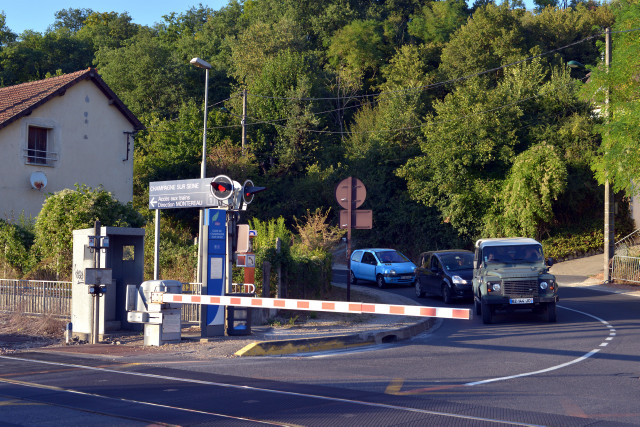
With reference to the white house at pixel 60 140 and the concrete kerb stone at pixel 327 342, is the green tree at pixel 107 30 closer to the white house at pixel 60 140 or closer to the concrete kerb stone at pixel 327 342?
the white house at pixel 60 140

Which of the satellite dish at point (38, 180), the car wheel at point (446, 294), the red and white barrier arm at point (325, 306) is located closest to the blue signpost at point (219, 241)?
the red and white barrier arm at point (325, 306)

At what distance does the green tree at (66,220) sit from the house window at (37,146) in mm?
10409

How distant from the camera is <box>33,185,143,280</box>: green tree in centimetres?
2131

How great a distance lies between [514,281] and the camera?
15.7 metres

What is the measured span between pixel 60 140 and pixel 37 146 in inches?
43.1

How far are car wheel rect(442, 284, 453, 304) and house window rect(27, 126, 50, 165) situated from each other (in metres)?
21.2

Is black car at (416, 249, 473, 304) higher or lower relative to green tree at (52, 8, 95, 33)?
lower

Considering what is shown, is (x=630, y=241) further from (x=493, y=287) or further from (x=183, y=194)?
(x=183, y=194)

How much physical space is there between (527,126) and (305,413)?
112 ft

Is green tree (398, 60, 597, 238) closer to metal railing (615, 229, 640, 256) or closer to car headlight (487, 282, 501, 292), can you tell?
metal railing (615, 229, 640, 256)

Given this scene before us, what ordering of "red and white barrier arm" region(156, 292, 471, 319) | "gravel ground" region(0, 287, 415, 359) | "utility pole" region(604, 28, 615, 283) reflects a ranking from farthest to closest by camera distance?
1. "utility pole" region(604, 28, 615, 283)
2. "gravel ground" region(0, 287, 415, 359)
3. "red and white barrier arm" region(156, 292, 471, 319)

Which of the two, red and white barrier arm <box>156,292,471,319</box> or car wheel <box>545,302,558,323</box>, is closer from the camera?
red and white barrier arm <box>156,292,471,319</box>

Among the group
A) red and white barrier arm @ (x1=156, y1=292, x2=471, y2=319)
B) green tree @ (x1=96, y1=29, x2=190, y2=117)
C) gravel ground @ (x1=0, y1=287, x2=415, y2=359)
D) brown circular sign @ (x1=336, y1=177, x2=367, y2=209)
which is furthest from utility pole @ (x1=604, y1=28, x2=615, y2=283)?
green tree @ (x1=96, y1=29, x2=190, y2=117)

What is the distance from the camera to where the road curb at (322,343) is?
1209 centimetres
